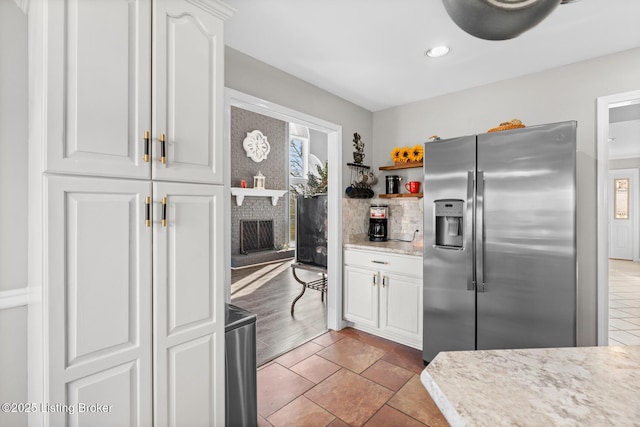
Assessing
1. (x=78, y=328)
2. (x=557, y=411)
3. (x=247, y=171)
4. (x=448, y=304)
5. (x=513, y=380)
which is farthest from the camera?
(x=247, y=171)

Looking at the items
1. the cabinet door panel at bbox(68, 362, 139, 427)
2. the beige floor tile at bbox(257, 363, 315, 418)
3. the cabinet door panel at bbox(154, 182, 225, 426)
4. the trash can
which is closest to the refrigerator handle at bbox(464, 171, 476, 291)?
the beige floor tile at bbox(257, 363, 315, 418)

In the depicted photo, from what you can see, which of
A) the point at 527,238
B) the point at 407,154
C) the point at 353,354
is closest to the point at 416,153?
the point at 407,154

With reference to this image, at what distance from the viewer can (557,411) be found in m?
0.60

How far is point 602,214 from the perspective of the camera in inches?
92.8

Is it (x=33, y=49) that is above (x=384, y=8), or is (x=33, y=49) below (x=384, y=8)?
below

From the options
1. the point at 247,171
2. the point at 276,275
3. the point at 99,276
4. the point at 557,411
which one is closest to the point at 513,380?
the point at 557,411

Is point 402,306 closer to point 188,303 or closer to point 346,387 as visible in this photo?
point 346,387

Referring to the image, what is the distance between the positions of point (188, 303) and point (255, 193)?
530 cm

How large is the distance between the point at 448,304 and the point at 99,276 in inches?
90.1

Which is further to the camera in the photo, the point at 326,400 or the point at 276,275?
the point at 276,275

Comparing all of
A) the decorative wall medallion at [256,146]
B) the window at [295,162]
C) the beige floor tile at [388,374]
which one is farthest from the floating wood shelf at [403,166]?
the window at [295,162]

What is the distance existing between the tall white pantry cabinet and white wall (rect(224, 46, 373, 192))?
0.81 metres

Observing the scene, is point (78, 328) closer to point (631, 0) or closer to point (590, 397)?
point (590, 397)

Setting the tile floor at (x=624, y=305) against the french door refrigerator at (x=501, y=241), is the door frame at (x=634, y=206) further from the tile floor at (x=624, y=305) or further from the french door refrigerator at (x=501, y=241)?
the french door refrigerator at (x=501, y=241)
